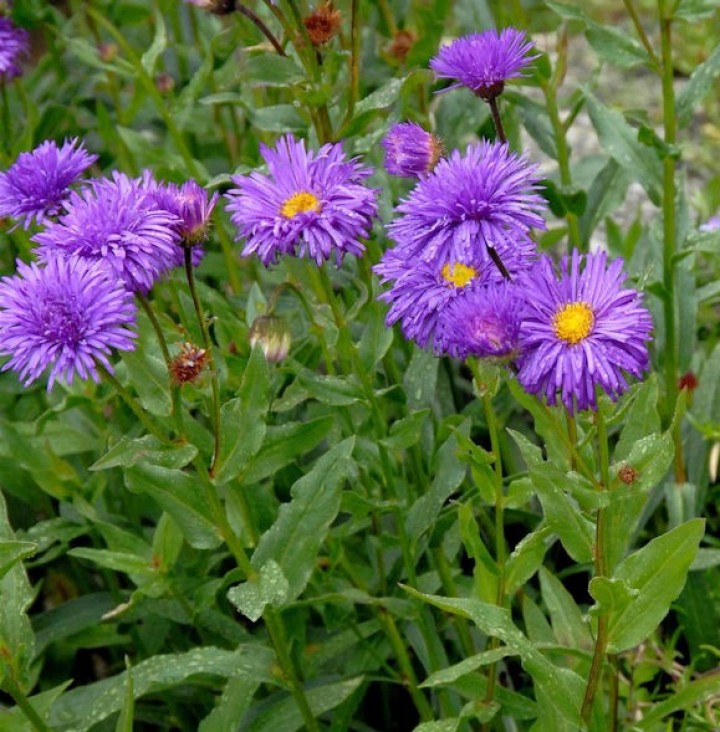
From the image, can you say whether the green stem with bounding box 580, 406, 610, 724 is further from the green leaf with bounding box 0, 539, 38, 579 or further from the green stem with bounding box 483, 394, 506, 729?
the green leaf with bounding box 0, 539, 38, 579

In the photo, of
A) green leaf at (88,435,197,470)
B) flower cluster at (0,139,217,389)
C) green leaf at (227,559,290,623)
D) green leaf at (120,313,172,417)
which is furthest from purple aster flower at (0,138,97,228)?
green leaf at (227,559,290,623)

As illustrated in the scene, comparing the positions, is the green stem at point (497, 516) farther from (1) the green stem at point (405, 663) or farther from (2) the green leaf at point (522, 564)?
(1) the green stem at point (405, 663)

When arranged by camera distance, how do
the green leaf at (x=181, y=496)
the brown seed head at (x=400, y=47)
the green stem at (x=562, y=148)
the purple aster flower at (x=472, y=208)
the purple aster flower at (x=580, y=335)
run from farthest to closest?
the brown seed head at (x=400, y=47) → the green stem at (x=562, y=148) → the green leaf at (x=181, y=496) → the purple aster flower at (x=472, y=208) → the purple aster flower at (x=580, y=335)

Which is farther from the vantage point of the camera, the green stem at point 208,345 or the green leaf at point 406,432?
the green leaf at point 406,432

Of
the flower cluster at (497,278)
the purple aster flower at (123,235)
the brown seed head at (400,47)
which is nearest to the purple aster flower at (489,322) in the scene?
the flower cluster at (497,278)

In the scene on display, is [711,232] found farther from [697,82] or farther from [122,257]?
[122,257]

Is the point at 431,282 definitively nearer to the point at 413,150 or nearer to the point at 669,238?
the point at 413,150

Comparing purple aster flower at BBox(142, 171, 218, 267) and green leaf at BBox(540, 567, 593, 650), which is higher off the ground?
purple aster flower at BBox(142, 171, 218, 267)

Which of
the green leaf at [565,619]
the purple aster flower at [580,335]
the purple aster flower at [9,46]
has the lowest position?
the green leaf at [565,619]
